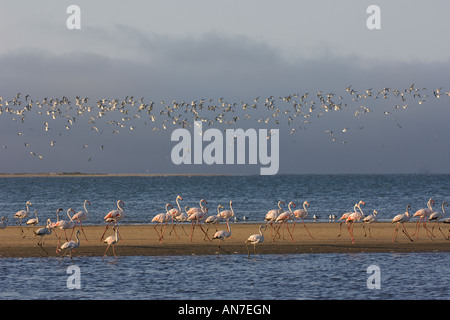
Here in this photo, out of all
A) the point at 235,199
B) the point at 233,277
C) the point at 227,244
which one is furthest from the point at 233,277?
the point at 235,199

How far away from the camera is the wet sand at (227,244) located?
2650 centimetres

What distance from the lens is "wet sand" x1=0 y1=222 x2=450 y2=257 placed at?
2650cm

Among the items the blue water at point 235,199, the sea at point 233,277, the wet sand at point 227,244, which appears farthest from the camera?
the blue water at point 235,199

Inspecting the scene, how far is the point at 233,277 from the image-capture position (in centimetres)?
2161


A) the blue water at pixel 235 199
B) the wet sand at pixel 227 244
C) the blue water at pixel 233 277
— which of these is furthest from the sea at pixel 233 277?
the blue water at pixel 235 199

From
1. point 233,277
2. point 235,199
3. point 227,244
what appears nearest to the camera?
point 233,277

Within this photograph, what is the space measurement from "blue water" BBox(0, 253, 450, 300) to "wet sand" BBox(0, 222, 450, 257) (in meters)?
1.00

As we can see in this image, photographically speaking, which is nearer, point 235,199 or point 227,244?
point 227,244

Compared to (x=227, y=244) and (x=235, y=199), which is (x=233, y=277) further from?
(x=235, y=199)

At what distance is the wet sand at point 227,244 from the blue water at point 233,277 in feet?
3.27

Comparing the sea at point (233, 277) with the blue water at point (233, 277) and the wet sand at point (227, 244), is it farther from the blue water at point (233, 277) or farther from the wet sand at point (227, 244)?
the wet sand at point (227, 244)

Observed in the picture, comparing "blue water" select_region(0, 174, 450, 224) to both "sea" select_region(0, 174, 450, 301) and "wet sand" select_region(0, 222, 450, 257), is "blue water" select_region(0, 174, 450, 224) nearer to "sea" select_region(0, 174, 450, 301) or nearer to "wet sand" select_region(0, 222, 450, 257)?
"wet sand" select_region(0, 222, 450, 257)

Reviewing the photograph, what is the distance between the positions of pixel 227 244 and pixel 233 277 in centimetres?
Answer: 623
